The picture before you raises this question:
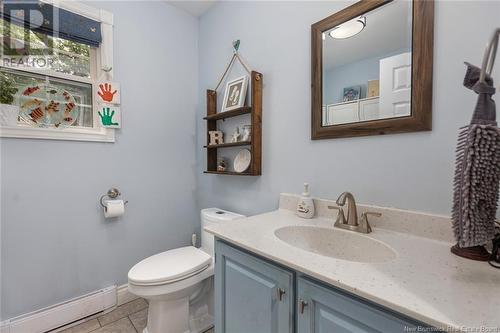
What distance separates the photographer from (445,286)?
1.96 feet

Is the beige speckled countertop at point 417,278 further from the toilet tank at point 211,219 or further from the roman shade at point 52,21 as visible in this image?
the roman shade at point 52,21

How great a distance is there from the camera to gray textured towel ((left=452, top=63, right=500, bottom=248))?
0.63 metres

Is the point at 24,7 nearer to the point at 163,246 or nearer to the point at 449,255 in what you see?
the point at 163,246

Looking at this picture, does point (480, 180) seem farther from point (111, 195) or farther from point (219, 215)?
point (111, 195)

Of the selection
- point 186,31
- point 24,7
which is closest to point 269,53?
point 186,31

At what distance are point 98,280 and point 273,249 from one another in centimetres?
157

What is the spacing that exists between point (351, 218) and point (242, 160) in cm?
89

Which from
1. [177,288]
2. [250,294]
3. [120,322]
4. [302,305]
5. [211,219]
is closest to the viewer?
[302,305]

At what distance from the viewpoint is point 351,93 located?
117 centimetres

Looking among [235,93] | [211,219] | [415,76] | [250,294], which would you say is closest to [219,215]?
[211,219]

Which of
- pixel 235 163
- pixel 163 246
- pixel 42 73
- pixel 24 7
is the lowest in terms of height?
pixel 163 246

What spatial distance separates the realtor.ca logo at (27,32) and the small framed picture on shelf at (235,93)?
1.17 m

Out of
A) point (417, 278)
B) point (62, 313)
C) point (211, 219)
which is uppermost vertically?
Result: point (417, 278)

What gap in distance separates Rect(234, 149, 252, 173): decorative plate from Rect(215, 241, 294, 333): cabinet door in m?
0.70
